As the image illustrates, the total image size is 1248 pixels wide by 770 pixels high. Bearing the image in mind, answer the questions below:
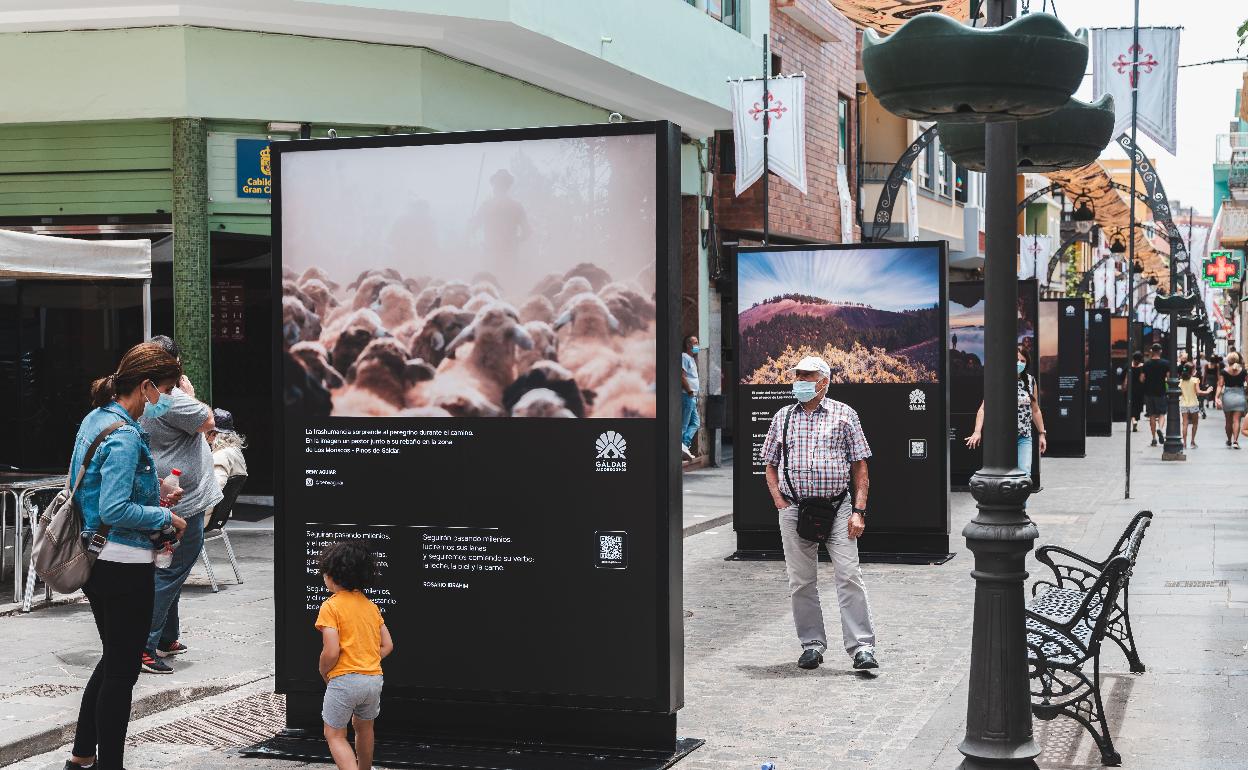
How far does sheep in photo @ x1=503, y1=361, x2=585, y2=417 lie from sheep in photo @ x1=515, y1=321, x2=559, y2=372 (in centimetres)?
3

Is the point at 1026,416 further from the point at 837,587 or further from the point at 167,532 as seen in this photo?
the point at 167,532

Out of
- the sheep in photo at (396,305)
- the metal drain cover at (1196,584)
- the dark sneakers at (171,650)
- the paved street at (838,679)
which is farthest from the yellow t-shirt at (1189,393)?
the sheep in photo at (396,305)

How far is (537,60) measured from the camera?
18.3 metres

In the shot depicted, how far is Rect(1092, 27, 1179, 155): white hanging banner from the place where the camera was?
20.3 m

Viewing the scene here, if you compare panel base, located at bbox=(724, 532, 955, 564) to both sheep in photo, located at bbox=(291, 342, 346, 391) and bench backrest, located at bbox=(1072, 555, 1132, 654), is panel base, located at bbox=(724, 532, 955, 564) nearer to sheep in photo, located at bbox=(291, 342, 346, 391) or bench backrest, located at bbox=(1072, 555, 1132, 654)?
bench backrest, located at bbox=(1072, 555, 1132, 654)

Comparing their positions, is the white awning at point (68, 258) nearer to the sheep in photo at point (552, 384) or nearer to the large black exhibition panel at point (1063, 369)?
the sheep in photo at point (552, 384)

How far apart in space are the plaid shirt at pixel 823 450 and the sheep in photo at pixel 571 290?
2.93m

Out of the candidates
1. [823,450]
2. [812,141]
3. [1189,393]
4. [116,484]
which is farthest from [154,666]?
[1189,393]

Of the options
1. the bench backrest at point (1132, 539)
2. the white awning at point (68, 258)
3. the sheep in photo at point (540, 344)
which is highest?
the white awning at point (68, 258)

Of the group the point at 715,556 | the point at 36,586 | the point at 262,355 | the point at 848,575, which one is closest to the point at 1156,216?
the point at 715,556

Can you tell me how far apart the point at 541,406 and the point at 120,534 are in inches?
73.8

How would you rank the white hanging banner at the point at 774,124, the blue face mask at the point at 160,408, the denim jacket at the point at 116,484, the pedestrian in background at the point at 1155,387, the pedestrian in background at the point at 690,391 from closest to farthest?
the denim jacket at the point at 116,484, the blue face mask at the point at 160,408, the white hanging banner at the point at 774,124, the pedestrian in background at the point at 690,391, the pedestrian in background at the point at 1155,387

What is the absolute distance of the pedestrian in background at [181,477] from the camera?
891cm

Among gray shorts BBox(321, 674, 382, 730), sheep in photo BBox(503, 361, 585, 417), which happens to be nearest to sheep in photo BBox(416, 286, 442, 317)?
sheep in photo BBox(503, 361, 585, 417)
